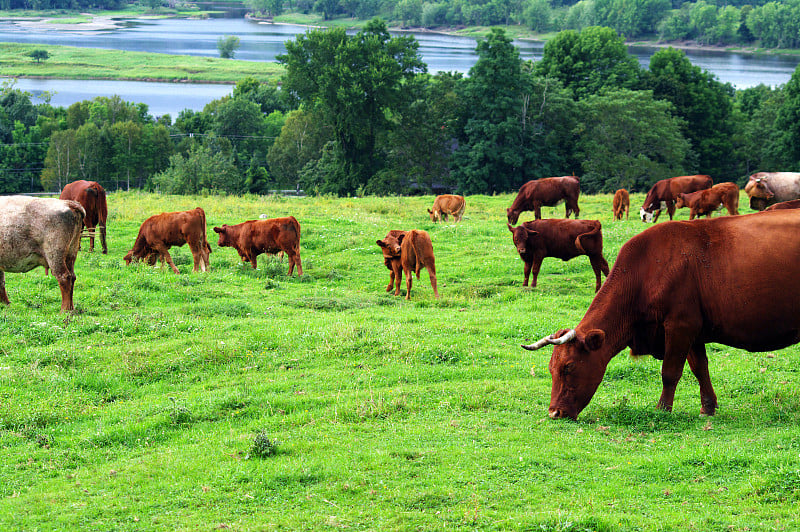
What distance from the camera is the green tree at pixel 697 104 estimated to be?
64.6 metres

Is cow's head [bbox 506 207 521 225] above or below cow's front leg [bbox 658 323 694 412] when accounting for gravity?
below

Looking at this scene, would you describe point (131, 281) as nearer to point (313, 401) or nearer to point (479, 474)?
point (313, 401)

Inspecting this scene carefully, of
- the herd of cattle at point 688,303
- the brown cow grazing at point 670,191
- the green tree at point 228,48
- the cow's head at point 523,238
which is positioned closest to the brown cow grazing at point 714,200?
the brown cow grazing at point 670,191

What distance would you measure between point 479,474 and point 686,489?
2.02 meters

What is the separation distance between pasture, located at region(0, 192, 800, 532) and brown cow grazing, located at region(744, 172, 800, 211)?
627 inches

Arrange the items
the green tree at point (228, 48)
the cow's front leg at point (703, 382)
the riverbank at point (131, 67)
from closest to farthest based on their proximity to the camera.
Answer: the cow's front leg at point (703, 382), the riverbank at point (131, 67), the green tree at point (228, 48)

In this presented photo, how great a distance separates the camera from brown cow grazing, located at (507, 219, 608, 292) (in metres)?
17.8

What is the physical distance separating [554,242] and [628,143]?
43.9 m

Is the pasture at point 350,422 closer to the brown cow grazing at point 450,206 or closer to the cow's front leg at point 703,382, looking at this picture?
the cow's front leg at point 703,382

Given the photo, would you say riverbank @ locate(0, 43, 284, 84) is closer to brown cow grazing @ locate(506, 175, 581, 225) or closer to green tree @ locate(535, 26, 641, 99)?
green tree @ locate(535, 26, 641, 99)

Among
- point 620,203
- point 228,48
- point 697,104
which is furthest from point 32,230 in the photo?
point 228,48

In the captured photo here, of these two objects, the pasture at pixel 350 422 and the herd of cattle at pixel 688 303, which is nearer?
the pasture at pixel 350 422

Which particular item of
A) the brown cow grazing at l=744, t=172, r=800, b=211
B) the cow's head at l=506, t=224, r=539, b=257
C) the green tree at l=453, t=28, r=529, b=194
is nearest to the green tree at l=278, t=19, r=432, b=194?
the green tree at l=453, t=28, r=529, b=194

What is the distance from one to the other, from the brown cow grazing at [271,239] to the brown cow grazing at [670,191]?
17872 millimetres
